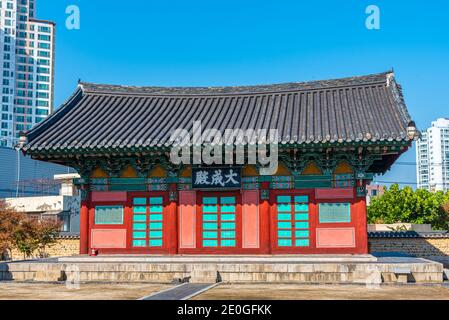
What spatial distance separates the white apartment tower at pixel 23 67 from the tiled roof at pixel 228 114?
12352cm

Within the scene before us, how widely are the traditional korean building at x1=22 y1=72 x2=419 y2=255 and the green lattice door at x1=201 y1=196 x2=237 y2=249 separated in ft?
0.13

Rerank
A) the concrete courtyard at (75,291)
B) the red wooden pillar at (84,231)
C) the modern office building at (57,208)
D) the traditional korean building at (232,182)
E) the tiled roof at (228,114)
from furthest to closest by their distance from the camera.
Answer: the modern office building at (57,208), the red wooden pillar at (84,231), the traditional korean building at (232,182), the tiled roof at (228,114), the concrete courtyard at (75,291)

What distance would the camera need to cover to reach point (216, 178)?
21.8m

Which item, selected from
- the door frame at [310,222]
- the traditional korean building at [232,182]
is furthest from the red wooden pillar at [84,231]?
the door frame at [310,222]

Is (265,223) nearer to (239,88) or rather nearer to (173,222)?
(173,222)

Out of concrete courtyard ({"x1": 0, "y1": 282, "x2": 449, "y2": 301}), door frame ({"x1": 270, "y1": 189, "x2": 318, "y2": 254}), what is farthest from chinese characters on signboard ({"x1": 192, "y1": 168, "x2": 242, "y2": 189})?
concrete courtyard ({"x1": 0, "y1": 282, "x2": 449, "y2": 301})

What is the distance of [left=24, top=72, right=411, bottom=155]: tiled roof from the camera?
20.8m

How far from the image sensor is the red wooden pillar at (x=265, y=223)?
21.4m

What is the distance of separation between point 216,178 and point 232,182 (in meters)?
0.68

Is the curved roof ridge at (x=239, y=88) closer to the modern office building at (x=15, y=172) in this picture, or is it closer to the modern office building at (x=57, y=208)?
the modern office building at (x=57, y=208)

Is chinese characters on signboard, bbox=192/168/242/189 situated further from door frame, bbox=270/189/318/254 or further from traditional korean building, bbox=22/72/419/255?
door frame, bbox=270/189/318/254

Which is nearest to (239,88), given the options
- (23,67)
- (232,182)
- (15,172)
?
(232,182)

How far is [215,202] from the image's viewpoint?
22125mm
